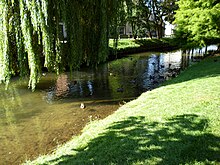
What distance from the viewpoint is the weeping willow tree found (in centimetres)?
592

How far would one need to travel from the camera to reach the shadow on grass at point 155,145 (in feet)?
14.7

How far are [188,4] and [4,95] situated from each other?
14.1 m

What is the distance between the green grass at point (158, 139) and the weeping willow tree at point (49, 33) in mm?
2013

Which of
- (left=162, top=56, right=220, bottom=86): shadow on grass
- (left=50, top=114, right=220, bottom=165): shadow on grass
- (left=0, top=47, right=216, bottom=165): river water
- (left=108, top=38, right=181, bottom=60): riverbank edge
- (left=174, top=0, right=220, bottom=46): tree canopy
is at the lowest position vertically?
(left=0, top=47, right=216, bottom=165): river water

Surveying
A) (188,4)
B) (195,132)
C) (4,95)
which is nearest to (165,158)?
(195,132)

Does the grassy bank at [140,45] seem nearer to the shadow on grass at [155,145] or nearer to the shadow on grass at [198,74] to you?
the shadow on grass at [198,74]

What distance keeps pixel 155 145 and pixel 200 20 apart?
15.3 meters

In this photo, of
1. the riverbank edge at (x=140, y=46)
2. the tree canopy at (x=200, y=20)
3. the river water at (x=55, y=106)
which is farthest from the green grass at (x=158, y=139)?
Result: the riverbank edge at (x=140, y=46)

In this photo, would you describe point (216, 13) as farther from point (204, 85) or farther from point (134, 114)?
point (134, 114)

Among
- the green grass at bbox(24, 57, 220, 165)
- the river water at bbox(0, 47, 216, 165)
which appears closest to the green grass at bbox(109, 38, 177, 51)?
the river water at bbox(0, 47, 216, 165)

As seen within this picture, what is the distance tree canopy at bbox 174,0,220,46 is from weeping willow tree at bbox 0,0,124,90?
41.0 ft

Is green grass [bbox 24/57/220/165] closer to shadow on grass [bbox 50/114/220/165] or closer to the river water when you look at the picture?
shadow on grass [bbox 50/114/220/165]

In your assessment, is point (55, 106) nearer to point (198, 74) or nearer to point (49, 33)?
point (49, 33)

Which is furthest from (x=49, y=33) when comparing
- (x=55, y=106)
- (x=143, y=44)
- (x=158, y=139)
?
(x=143, y=44)
